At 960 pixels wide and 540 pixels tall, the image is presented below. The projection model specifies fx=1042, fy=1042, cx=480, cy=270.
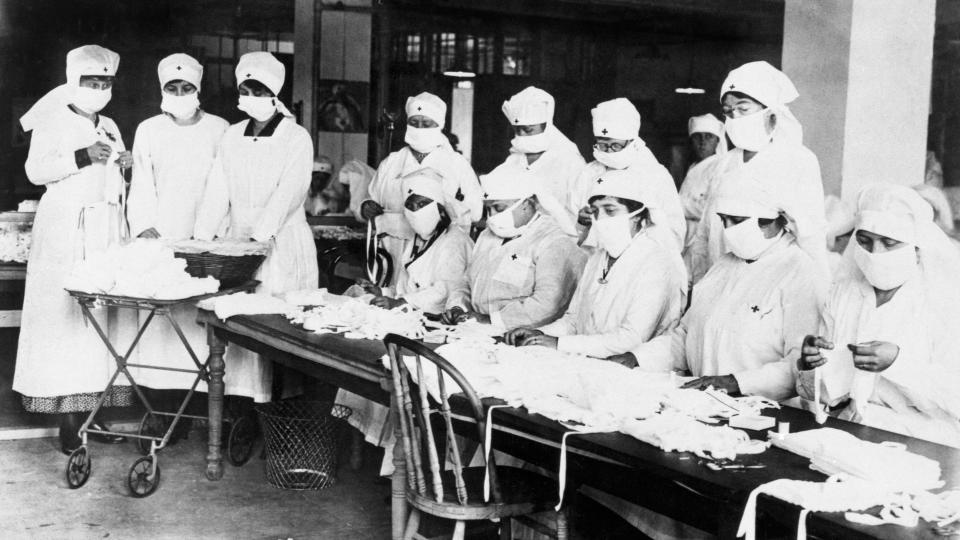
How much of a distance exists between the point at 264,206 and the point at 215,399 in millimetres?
1299

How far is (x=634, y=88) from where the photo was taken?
1555cm

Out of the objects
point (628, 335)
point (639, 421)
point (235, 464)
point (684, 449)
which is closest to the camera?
point (684, 449)

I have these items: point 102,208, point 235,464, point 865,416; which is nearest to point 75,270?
point 102,208

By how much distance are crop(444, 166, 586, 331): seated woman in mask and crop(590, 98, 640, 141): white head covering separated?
51.9 inches

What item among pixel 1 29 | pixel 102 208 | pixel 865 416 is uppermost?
pixel 1 29

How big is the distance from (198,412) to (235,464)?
1.02m

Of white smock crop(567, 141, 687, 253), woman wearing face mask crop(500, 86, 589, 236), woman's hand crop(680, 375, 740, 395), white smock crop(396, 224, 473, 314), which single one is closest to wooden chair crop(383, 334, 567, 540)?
woman's hand crop(680, 375, 740, 395)

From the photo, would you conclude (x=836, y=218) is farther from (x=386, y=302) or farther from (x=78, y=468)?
(x=78, y=468)

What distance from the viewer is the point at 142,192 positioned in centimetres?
629

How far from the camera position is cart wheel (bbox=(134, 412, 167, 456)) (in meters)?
5.93

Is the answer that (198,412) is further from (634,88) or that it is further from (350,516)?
(634,88)

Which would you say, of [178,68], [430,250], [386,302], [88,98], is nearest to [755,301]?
[386,302]

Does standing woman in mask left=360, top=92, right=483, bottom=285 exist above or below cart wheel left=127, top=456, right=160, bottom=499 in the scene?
above

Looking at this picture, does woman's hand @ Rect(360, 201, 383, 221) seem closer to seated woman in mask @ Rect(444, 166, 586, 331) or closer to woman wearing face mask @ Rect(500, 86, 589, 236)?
woman wearing face mask @ Rect(500, 86, 589, 236)
